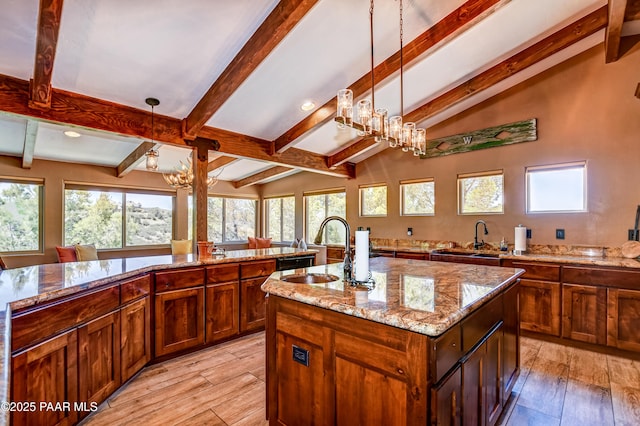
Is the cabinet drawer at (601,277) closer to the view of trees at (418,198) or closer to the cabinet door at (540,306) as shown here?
the cabinet door at (540,306)

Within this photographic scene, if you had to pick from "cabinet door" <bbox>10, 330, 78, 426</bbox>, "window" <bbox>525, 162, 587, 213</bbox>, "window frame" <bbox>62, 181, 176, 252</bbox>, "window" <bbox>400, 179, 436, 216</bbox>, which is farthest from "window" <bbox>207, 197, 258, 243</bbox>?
"window" <bbox>525, 162, 587, 213</bbox>

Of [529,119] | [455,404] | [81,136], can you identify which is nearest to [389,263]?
[455,404]

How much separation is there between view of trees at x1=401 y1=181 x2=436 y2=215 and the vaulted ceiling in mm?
1221

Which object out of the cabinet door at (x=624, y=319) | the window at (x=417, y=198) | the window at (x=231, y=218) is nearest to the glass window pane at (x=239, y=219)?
the window at (x=231, y=218)

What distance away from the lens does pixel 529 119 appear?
3.95 meters

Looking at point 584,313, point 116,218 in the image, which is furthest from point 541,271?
point 116,218

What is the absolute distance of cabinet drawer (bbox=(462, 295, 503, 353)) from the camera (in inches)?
56.3

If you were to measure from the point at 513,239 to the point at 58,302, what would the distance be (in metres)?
4.77

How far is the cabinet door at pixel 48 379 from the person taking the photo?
1479mm

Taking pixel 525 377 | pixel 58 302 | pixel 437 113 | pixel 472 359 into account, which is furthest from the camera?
pixel 437 113

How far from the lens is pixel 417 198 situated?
5215mm

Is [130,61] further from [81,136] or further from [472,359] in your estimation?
[472,359]

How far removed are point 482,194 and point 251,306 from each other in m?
3.60

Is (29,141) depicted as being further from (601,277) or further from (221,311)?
(601,277)
